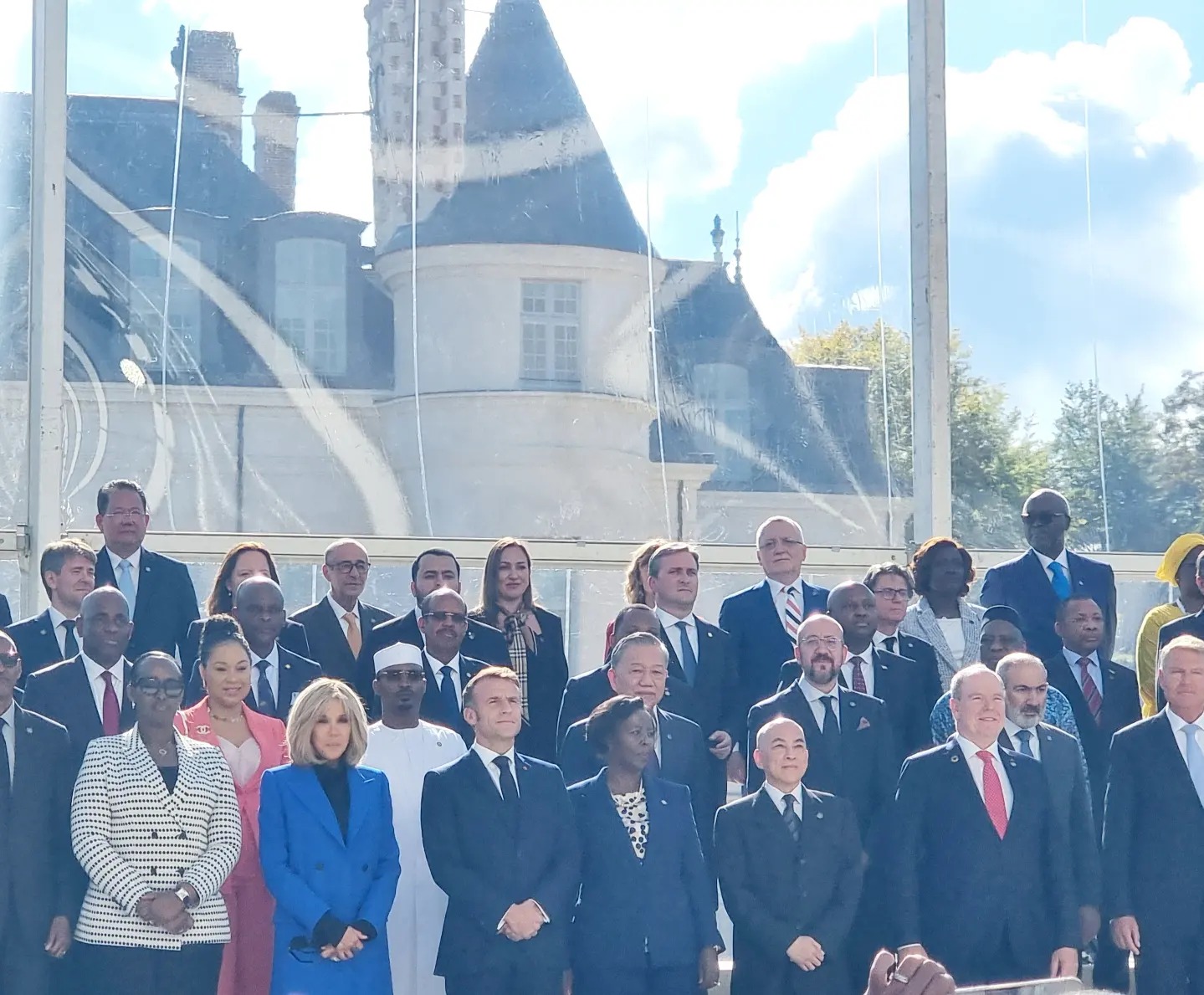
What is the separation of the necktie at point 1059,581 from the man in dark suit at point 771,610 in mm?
869

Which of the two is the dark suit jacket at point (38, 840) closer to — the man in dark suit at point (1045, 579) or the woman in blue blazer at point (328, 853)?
the woman in blue blazer at point (328, 853)

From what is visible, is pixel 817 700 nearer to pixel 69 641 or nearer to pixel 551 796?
pixel 551 796

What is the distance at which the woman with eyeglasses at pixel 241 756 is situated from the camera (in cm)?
508

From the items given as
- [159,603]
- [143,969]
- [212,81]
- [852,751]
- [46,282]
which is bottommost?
[143,969]

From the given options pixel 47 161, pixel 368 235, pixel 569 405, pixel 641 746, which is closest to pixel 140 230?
pixel 47 161

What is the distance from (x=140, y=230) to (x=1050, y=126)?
4.19 metres

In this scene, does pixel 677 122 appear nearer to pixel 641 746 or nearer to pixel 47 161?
pixel 47 161

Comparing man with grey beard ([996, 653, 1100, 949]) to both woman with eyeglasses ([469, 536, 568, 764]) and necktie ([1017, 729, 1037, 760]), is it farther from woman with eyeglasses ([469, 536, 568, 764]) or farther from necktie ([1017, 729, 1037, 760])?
woman with eyeglasses ([469, 536, 568, 764])

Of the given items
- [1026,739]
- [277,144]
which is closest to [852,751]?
[1026,739]

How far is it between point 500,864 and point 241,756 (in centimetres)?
81

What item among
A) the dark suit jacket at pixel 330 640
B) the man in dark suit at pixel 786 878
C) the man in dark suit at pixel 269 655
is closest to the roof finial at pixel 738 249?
the dark suit jacket at pixel 330 640

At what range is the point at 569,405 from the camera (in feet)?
25.1

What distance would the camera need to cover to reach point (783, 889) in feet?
16.9

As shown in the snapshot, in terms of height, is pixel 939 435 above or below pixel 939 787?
above
